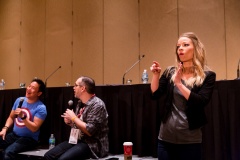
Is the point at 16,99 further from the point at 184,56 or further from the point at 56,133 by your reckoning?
the point at 184,56

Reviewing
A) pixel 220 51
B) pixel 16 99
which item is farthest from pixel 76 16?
pixel 220 51

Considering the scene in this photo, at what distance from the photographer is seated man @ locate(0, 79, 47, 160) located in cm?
383

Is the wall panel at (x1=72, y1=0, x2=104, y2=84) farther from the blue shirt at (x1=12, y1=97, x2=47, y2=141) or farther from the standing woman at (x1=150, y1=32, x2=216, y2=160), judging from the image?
the standing woman at (x1=150, y1=32, x2=216, y2=160)

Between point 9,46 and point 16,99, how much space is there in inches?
140

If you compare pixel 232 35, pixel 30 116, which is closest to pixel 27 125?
pixel 30 116

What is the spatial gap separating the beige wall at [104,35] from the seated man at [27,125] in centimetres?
222

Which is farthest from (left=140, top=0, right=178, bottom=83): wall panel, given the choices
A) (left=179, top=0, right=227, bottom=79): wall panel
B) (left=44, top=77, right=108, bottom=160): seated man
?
(left=44, top=77, right=108, bottom=160): seated man

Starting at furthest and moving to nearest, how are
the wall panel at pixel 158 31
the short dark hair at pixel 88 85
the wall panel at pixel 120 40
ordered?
the wall panel at pixel 120 40 → the wall panel at pixel 158 31 → the short dark hair at pixel 88 85

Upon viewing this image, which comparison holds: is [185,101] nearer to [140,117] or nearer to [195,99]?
[195,99]

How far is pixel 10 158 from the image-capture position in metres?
3.67

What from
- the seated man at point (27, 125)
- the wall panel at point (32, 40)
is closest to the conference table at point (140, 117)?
the seated man at point (27, 125)

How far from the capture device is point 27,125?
3.86 meters

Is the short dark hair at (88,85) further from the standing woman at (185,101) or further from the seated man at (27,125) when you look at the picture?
the standing woman at (185,101)

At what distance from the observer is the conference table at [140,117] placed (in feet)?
9.84
